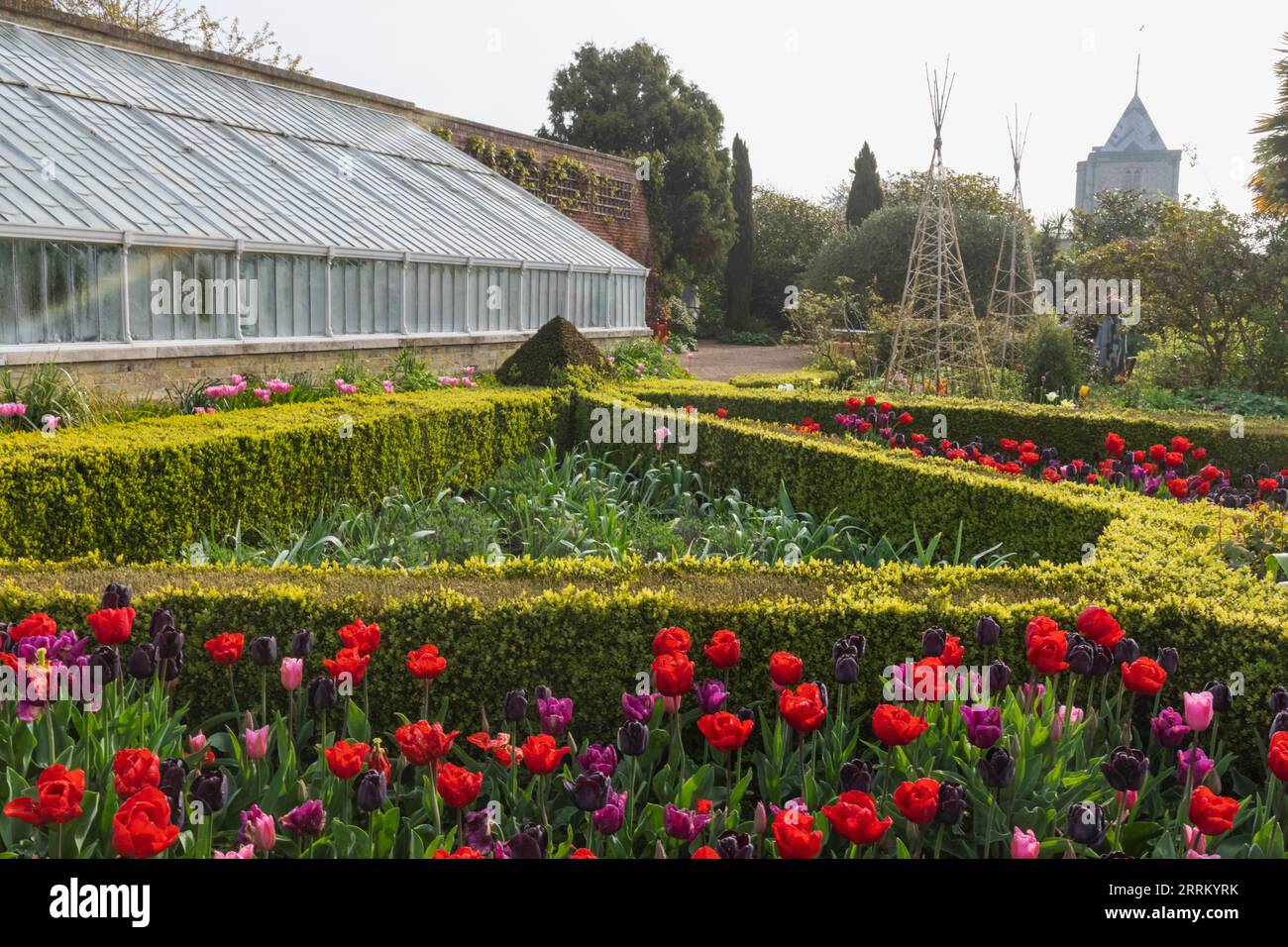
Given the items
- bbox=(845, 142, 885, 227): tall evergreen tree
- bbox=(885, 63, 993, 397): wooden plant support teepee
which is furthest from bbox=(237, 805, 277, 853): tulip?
bbox=(845, 142, 885, 227): tall evergreen tree

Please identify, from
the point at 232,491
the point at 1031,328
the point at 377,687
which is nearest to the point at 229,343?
the point at 232,491

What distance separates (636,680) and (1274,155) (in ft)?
55.7

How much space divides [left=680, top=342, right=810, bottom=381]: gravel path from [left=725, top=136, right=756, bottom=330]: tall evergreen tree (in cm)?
193

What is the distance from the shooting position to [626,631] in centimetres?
414

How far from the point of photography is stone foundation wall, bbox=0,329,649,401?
10375 millimetres

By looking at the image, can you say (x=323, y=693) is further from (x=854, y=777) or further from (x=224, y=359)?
(x=224, y=359)

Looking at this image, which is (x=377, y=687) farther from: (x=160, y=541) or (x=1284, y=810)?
(x=160, y=541)

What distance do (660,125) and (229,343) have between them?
24.3 m

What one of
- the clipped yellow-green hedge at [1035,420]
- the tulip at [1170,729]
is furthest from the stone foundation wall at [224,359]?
the tulip at [1170,729]

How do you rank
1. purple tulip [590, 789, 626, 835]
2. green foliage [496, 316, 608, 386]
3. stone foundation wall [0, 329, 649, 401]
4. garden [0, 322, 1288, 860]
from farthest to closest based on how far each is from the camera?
green foliage [496, 316, 608, 386]
stone foundation wall [0, 329, 649, 401]
garden [0, 322, 1288, 860]
purple tulip [590, 789, 626, 835]

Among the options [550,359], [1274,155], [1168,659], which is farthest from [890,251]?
[1168,659]

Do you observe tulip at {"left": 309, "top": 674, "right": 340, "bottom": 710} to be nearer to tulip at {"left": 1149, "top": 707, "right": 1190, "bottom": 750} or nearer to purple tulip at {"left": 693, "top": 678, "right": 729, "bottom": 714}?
purple tulip at {"left": 693, "top": 678, "right": 729, "bottom": 714}

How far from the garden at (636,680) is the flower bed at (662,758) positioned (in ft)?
0.04

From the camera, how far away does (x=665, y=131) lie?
34.1 meters
